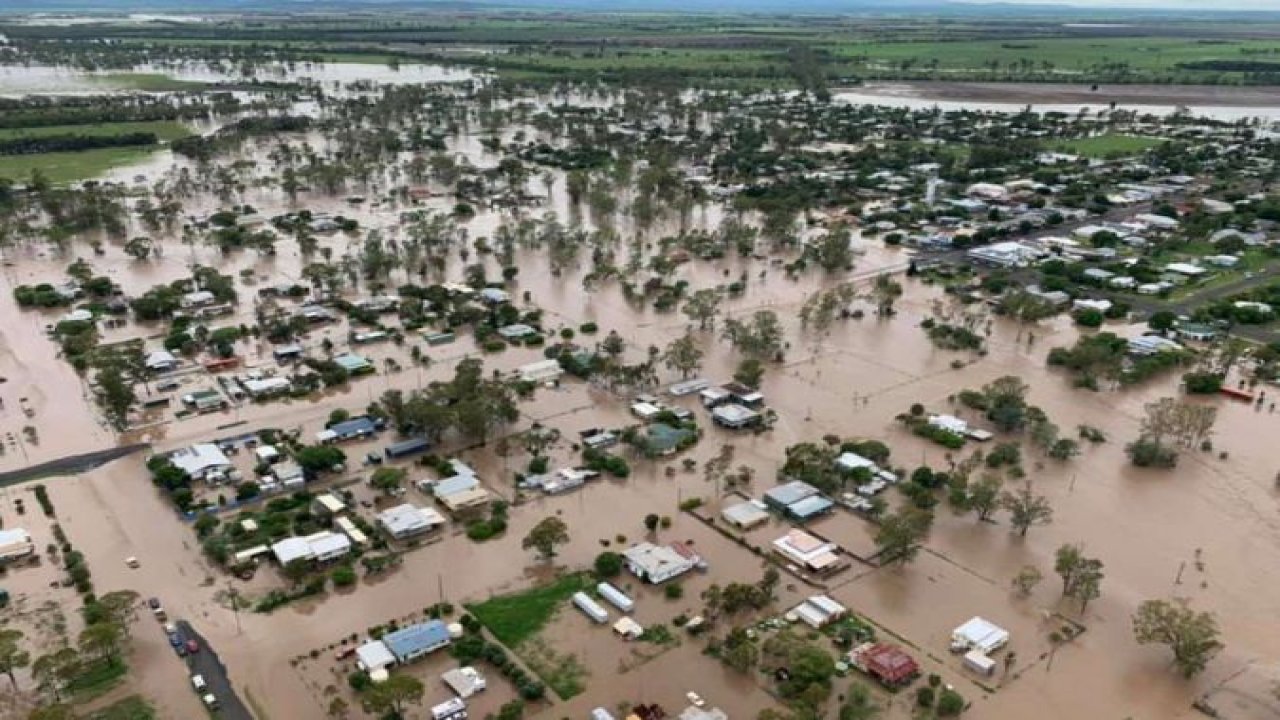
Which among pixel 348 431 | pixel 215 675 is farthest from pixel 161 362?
pixel 215 675

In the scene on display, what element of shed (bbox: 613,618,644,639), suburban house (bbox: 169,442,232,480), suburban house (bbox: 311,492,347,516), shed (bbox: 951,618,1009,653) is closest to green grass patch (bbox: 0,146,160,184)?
suburban house (bbox: 169,442,232,480)

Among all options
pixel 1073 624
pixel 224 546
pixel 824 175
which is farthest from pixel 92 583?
pixel 824 175

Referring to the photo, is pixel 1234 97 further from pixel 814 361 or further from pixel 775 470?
pixel 775 470

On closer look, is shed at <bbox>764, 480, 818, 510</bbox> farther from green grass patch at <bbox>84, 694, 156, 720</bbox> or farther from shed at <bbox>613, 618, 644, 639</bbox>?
green grass patch at <bbox>84, 694, 156, 720</bbox>

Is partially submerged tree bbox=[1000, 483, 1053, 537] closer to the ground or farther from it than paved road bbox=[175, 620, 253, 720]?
farther from it

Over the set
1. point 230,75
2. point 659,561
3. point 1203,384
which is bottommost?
point 659,561

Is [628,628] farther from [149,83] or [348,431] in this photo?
[149,83]
